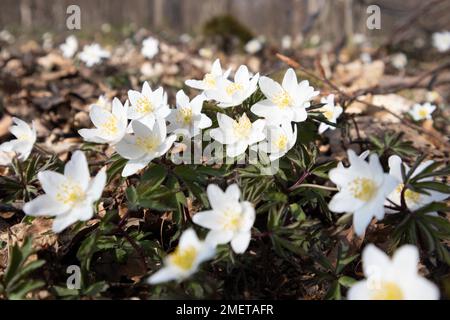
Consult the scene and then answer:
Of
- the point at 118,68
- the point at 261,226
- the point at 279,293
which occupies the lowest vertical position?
the point at 279,293

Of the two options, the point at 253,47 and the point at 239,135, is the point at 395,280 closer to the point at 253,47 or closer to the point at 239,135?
the point at 239,135

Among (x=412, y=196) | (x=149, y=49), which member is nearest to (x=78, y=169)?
(x=412, y=196)

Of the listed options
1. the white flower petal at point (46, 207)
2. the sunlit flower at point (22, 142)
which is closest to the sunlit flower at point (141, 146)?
the white flower petal at point (46, 207)

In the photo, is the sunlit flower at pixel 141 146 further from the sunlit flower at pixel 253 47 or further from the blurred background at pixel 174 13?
the blurred background at pixel 174 13

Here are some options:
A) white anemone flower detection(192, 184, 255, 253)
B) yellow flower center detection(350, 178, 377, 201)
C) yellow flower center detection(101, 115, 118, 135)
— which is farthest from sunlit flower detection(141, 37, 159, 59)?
yellow flower center detection(350, 178, 377, 201)

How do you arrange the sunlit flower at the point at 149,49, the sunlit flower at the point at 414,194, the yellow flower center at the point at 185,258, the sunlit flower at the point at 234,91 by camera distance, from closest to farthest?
the yellow flower center at the point at 185,258 → the sunlit flower at the point at 414,194 → the sunlit flower at the point at 234,91 → the sunlit flower at the point at 149,49

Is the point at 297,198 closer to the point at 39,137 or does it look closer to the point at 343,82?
the point at 39,137

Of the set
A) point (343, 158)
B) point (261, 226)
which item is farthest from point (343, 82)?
point (261, 226)
